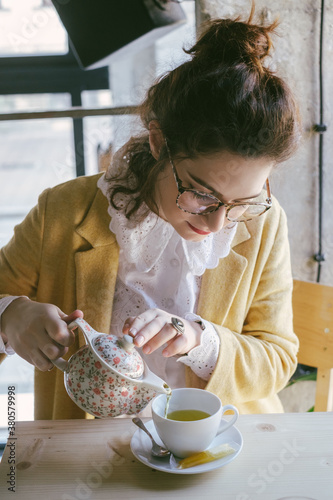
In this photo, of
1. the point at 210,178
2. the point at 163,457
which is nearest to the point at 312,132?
the point at 210,178

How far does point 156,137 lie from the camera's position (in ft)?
3.66

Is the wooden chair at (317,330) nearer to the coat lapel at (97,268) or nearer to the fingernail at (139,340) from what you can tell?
the coat lapel at (97,268)

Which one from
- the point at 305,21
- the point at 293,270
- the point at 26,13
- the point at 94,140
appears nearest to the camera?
the point at 305,21

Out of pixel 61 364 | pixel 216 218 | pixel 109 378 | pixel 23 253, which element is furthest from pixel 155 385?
pixel 23 253

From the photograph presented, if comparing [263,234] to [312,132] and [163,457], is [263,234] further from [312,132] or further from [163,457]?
[163,457]

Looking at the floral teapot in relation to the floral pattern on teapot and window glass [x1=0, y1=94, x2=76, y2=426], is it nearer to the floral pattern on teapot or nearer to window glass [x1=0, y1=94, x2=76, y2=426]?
the floral pattern on teapot

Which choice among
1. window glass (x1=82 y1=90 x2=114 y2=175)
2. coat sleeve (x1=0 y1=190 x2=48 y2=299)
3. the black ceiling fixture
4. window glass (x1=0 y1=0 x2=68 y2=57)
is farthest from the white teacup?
window glass (x1=0 y1=0 x2=68 y2=57)

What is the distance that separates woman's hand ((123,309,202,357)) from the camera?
900mm

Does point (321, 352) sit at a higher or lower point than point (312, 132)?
lower

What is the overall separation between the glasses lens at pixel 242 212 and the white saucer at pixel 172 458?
43 centimetres

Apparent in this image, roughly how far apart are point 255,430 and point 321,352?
505 millimetres

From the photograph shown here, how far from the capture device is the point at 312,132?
66.6 inches

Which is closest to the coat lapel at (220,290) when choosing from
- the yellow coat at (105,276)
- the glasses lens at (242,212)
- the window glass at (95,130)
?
the yellow coat at (105,276)

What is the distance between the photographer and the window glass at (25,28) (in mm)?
2018
